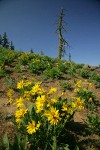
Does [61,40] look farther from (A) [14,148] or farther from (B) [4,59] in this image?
(A) [14,148]

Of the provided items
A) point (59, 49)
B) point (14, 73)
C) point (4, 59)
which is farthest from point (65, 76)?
point (59, 49)

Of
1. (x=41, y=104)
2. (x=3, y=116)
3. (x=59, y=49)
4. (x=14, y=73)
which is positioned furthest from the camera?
(x=59, y=49)

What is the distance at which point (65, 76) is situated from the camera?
486 inches

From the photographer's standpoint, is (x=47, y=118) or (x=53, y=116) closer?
(x=53, y=116)

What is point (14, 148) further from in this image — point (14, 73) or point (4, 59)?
point (4, 59)

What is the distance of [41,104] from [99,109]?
441cm

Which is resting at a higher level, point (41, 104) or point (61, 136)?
point (41, 104)

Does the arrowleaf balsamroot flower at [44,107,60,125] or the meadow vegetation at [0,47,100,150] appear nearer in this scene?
the arrowleaf balsamroot flower at [44,107,60,125]

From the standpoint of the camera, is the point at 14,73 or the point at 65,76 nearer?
the point at 14,73

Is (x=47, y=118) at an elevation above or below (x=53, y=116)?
below

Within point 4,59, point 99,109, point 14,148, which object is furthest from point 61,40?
point 14,148

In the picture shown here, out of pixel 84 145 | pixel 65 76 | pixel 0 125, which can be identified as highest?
pixel 65 76

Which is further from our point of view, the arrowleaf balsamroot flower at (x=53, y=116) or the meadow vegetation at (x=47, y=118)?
the meadow vegetation at (x=47, y=118)

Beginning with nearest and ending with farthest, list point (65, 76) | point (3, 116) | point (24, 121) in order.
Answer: point (24, 121)
point (3, 116)
point (65, 76)
